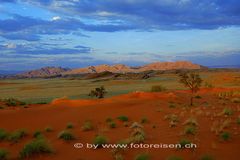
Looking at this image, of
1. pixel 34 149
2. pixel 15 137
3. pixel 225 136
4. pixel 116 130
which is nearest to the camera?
pixel 34 149

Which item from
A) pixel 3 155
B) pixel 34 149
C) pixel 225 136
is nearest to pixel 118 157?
pixel 34 149

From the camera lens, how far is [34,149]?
36.3 feet

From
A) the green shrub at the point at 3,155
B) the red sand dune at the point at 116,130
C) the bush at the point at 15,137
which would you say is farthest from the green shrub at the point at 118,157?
the bush at the point at 15,137

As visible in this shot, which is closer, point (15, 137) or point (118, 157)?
point (118, 157)

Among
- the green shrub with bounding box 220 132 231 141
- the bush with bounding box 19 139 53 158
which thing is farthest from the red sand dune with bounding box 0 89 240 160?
the bush with bounding box 19 139 53 158

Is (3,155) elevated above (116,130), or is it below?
above

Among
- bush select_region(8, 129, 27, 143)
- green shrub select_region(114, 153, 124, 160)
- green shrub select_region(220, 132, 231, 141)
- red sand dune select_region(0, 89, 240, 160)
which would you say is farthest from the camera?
bush select_region(8, 129, 27, 143)

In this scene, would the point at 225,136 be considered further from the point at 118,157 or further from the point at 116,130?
the point at 116,130

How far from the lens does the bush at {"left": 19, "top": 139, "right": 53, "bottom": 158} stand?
11.0 metres

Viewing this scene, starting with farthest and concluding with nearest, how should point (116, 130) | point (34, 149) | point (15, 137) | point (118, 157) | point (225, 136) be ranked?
1. point (116, 130)
2. point (15, 137)
3. point (225, 136)
4. point (34, 149)
5. point (118, 157)

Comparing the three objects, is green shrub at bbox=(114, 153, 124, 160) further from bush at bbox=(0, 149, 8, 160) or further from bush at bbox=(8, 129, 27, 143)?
bush at bbox=(8, 129, 27, 143)

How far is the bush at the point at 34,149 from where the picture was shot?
10953 millimetres

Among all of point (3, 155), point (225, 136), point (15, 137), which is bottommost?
point (15, 137)

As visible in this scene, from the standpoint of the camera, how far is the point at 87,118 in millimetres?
19422
